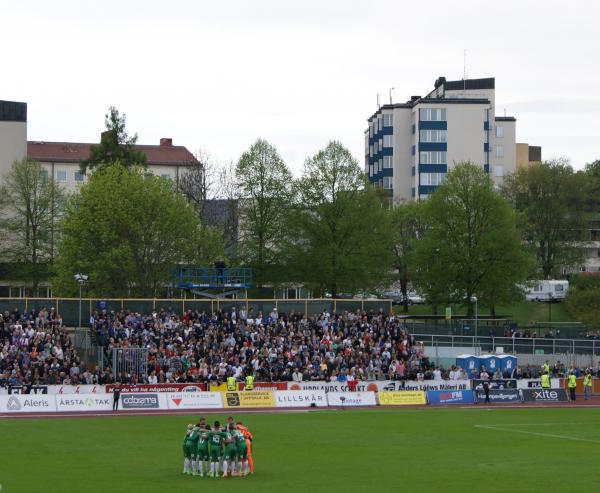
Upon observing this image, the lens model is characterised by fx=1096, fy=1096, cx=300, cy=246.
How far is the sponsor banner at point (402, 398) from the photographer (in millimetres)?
61719

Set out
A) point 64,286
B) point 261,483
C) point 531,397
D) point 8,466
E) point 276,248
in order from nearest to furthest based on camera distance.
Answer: point 261,483 < point 8,466 < point 531,397 < point 64,286 < point 276,248

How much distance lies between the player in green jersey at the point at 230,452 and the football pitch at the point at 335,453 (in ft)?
3.12

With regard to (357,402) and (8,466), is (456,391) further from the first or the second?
(8,466)

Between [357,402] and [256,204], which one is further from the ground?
[256,204]

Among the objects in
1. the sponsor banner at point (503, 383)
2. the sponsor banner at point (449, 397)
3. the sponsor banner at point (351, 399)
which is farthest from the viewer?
the sponsor banner at point (503, 383)

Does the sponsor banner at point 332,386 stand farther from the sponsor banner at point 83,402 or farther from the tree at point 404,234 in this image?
the tree at point 404,234

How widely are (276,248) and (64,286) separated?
19.9 meters

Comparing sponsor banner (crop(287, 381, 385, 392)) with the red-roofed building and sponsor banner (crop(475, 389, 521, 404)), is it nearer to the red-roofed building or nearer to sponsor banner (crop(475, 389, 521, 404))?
sponsor banner (crop(475, 389, 521, 404))

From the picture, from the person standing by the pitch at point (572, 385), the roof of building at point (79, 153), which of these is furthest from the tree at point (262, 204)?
the roof of building at point (79, 153)

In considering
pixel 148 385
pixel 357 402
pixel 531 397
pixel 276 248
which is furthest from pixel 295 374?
pixel 276 248

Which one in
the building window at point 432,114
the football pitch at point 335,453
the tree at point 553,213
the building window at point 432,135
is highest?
the building window at point 432,114

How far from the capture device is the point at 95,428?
47.5 m

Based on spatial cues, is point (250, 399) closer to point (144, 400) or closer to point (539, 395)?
point (144, 400)

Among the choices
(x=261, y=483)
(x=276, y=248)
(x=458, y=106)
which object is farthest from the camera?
(x=458, y=106)
